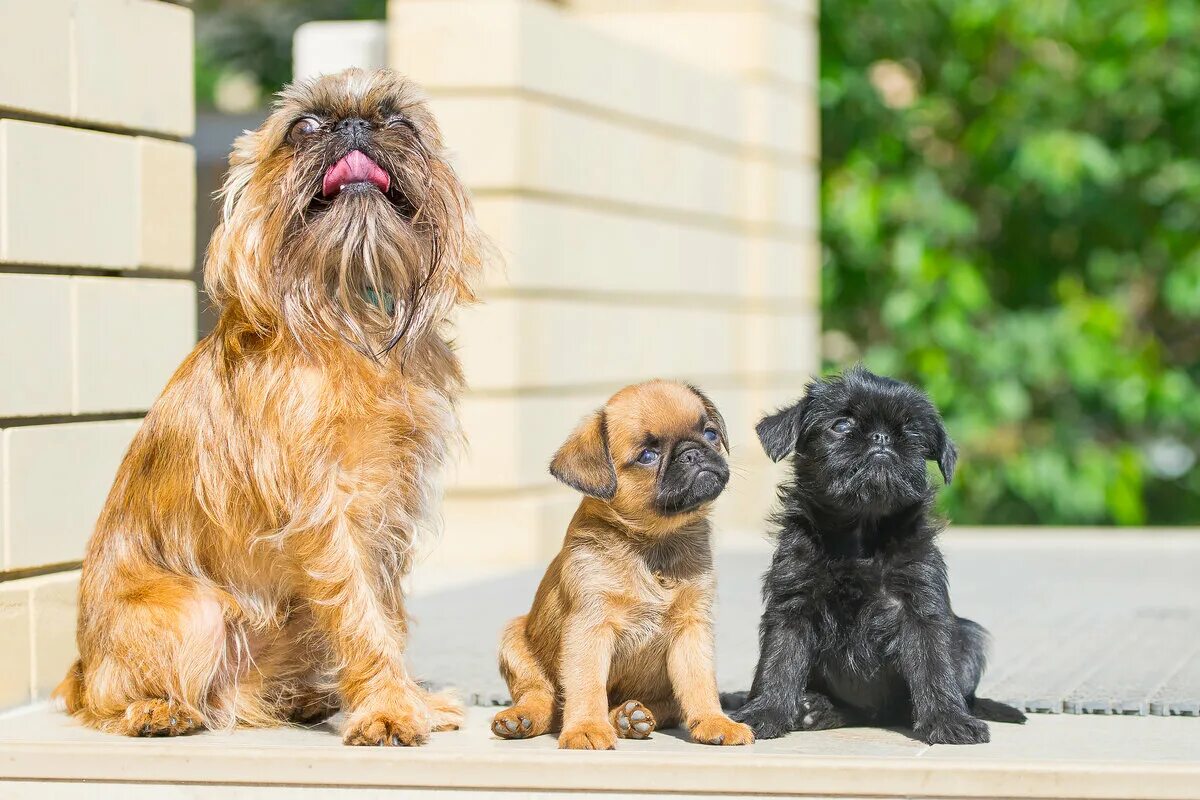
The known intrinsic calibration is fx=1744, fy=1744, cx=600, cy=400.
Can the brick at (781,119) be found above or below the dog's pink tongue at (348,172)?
above

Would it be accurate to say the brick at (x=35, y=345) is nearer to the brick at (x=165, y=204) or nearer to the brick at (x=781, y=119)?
the brick at (x=165, y=204)

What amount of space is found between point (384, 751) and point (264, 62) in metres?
15.5

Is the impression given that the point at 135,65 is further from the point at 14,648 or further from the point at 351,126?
the point at 14,648

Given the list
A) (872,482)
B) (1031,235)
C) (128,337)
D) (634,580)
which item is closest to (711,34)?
(1031,235)

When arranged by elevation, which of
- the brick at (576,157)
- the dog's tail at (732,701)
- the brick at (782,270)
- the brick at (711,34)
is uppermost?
the brick at (711,34)

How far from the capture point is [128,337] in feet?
23.1

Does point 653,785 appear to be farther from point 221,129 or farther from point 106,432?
point 221,129

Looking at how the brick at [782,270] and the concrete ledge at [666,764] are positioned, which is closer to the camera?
the concrete ledge at [666,764]

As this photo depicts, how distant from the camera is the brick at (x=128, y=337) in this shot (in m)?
6.75

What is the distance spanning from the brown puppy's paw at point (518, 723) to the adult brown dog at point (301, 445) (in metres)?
0.24

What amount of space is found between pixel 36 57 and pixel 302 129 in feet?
5.17

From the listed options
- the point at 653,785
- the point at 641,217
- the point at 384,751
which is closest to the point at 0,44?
the point at 384,751

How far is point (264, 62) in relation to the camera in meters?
19.6

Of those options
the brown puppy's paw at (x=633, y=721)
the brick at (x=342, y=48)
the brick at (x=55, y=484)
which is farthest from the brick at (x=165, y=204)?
the brick at (x=342, y=48)
